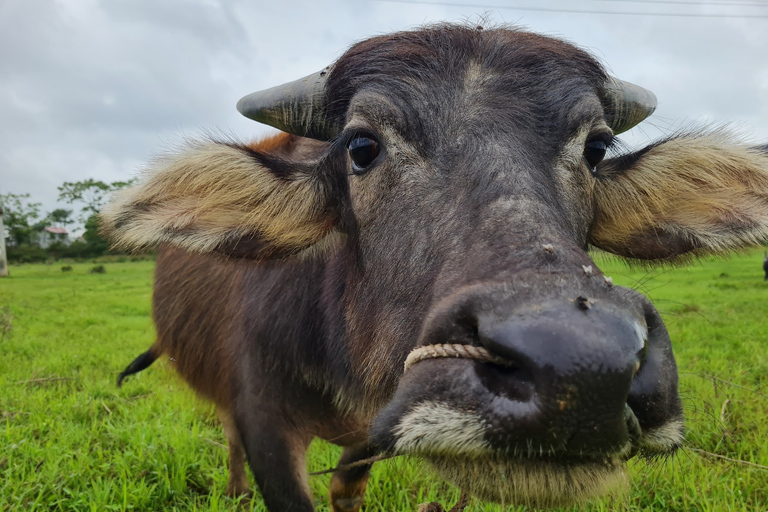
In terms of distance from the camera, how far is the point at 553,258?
4.60 ft

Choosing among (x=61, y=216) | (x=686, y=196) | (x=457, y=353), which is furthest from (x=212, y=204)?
(x=61, y=216)

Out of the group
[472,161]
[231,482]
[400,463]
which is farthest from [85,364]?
[472,161]

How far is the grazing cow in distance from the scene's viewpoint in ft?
3.96

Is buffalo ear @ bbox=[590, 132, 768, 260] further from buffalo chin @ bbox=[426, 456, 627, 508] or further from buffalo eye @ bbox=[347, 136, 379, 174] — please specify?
buffalo chin @ bbox=[426, 456, 627, 508]

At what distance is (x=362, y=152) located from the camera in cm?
216

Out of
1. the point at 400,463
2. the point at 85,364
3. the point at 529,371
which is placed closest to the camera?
the point at 529,371

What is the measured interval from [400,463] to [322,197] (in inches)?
86.4

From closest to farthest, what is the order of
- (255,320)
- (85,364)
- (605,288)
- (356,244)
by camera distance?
(605,288) < (356,244) < (255,320) < (85,364)

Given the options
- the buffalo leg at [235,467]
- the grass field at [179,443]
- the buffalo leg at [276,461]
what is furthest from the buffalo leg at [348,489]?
the buffalo leg at [235,467]

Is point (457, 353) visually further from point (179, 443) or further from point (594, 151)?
point (179, 443)

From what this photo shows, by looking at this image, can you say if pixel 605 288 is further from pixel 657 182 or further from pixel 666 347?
pixel 657 182

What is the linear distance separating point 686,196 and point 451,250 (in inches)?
64.4

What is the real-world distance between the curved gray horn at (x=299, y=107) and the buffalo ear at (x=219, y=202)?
24 cm

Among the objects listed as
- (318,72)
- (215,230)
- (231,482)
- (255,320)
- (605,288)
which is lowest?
(231,482)
